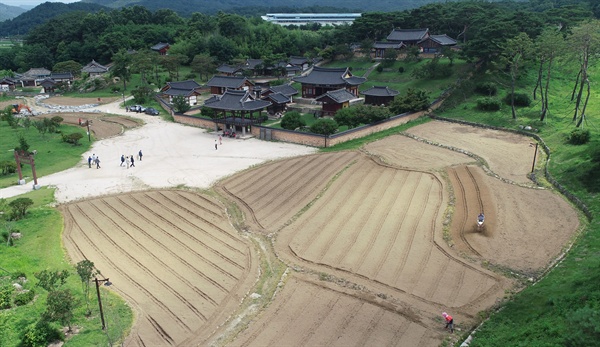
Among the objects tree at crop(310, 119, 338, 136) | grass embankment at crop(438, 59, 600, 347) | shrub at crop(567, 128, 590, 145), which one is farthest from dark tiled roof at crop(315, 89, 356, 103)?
shrub at crop(567, 128, 590, 145)

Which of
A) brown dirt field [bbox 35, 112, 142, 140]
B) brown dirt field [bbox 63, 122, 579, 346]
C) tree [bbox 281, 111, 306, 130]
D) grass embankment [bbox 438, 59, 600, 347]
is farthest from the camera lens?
brown dirt field [bbox 35, 112, 142, 140]

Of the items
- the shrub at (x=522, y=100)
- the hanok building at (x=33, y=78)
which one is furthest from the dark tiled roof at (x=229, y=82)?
the hanok building at (x=33, y=78)

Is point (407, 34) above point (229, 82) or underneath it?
above

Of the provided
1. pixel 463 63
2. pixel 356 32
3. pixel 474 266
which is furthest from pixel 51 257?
pixel 356 32

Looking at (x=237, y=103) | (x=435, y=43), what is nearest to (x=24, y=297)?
(x=237, y=103)

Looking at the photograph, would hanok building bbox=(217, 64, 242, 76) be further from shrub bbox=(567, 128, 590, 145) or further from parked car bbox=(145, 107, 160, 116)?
shrub bbox=(567, 128, 590, 145)

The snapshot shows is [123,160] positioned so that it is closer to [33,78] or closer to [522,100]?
[522,100]
